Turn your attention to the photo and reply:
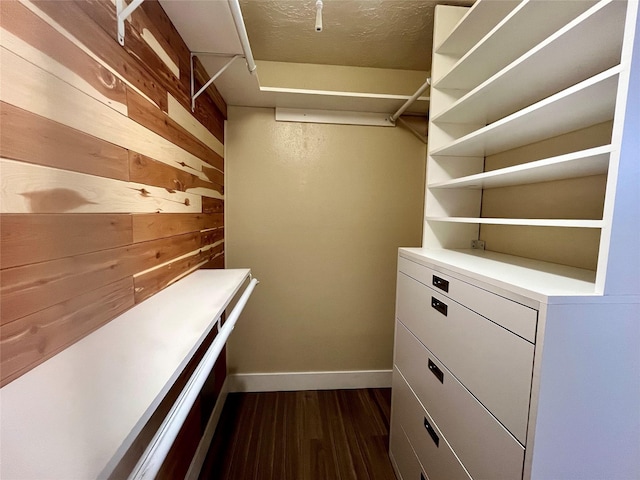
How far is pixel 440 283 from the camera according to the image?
112 cm

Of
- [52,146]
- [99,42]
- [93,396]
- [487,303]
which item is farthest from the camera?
[487,303]

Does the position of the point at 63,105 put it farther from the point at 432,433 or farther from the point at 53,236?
the point at 432,433

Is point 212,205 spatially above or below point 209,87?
below

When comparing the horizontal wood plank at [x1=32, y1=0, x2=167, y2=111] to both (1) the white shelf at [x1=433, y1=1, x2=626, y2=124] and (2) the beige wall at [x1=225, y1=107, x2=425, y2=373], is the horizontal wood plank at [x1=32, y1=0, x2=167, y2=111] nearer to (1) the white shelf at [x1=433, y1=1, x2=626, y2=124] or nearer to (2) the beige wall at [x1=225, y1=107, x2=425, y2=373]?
(2) the beige wall at [x1=225, y1=107, x2=425, y2=373]

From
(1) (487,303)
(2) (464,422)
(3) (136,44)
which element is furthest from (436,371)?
(3) (136,44)

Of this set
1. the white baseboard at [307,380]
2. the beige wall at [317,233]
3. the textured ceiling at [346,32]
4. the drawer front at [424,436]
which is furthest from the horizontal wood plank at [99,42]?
the white baseboard at [307,380]

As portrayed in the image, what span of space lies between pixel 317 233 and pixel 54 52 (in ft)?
5.57

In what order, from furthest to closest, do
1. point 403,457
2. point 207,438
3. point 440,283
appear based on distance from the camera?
point 207,438 → point 403,457 → point 440,283

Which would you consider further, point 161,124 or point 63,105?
point 161,124

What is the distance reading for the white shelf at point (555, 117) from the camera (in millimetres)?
710

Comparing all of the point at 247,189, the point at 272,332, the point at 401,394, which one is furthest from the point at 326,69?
the point at 401,394

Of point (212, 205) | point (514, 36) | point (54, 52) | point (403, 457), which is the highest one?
point (514, 36)

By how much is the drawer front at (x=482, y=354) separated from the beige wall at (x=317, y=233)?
3.16 ft

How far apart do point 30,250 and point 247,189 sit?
1605 millimetres
